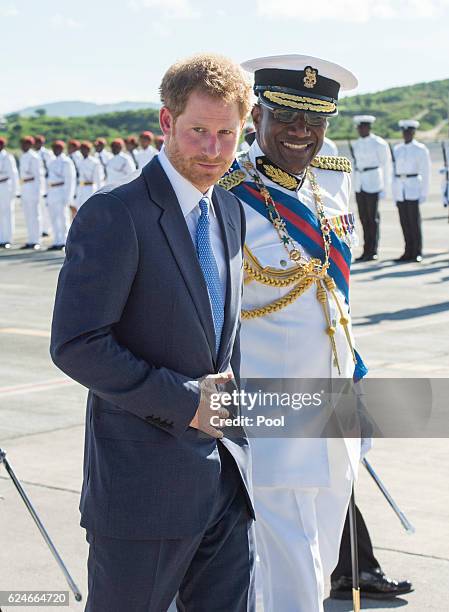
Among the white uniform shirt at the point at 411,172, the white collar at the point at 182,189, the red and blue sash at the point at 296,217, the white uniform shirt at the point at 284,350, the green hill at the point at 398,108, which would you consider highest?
the white collar at the point at 182,189

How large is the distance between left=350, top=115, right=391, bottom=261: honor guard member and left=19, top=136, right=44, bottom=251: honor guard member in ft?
19.4

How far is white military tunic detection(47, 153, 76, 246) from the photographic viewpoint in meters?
21.8

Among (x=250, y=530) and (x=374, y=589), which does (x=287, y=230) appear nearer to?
(x=250, y=530)

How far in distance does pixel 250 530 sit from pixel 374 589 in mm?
1864

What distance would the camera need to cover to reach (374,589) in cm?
483

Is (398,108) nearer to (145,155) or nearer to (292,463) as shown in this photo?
(145,155)

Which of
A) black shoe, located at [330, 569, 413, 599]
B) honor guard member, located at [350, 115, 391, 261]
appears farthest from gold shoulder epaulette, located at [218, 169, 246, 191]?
honor guard member, located at [350, 115, 391, 261]

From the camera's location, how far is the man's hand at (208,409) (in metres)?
2.83

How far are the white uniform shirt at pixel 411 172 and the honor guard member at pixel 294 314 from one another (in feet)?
47.4

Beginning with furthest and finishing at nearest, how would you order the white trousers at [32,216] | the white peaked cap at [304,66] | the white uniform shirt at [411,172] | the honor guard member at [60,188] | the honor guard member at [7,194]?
the honor guard member at [7,194] < the white trousers at [32,216] < the honor guard member at [60,188] < the white uniform shirt at [411,172] < the white peaked cap at [304,66]

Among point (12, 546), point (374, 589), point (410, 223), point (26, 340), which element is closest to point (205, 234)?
point (374, 589)

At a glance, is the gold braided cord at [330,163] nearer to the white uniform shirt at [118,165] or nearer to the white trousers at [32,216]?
the white uniform shirt at [118,165]

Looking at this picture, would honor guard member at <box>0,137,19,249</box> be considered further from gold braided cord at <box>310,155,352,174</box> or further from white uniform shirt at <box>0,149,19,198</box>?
gold braided cord at <box>310,155,352,174</box>

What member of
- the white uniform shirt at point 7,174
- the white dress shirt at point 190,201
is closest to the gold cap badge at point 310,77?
the white dress shirt at point 190,201
